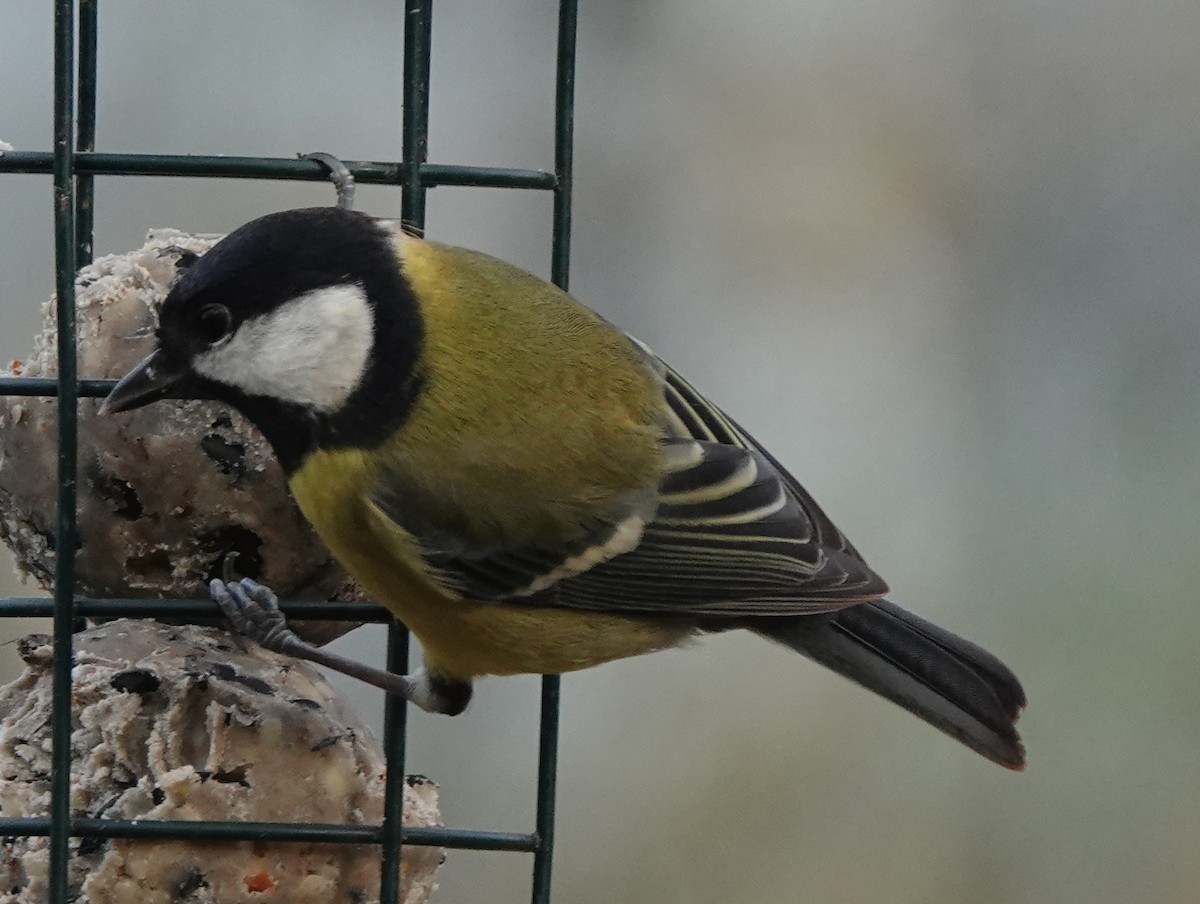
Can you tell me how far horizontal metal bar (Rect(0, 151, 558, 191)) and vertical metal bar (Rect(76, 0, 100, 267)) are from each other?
0.66ft

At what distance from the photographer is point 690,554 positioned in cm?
209

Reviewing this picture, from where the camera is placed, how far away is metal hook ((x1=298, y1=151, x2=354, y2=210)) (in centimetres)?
201

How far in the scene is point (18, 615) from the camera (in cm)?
206

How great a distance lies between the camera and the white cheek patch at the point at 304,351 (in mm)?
1878

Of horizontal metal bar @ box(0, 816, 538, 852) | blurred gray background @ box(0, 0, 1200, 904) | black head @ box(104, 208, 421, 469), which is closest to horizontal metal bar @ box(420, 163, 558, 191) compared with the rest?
black head @ box(104, 208, 421, 469)

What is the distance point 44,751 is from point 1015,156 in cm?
249

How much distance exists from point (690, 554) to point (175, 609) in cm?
61

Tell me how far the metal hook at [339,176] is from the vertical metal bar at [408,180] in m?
0.07

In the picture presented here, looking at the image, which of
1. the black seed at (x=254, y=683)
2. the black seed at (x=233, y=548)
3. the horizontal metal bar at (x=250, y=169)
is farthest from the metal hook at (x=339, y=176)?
the black seed at (x=254, y=683)

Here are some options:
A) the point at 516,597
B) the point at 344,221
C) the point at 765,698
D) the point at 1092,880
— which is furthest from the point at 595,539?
the point at 1092,880

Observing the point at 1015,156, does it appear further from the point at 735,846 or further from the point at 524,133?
the point at 735,846

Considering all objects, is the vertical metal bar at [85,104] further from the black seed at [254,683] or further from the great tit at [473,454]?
the black seed at [254,683]

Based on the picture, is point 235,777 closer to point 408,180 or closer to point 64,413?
point 64,413

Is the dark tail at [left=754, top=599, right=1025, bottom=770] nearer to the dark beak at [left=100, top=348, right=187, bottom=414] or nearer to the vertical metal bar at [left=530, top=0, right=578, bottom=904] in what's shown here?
the vertical metal bar at [left=530, top=0, right=578, bottom=904]
